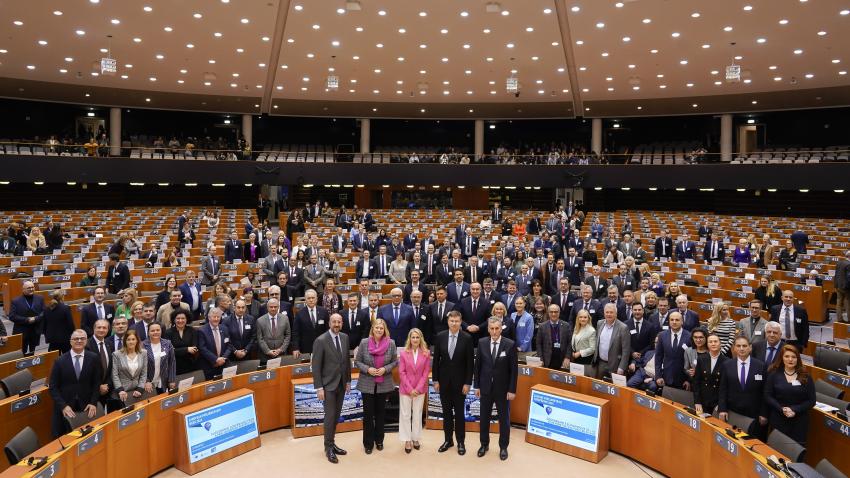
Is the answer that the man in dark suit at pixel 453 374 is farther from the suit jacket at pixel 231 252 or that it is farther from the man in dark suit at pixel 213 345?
the suit jacket at pixel 231 252

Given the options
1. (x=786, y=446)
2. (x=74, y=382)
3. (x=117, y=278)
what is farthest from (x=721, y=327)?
(x=117, y=278)

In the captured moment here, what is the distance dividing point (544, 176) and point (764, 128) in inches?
408

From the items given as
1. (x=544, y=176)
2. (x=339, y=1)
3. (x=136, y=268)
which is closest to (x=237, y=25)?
(x=339, y=1)

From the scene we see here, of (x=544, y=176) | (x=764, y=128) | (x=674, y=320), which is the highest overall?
(x=764, y=128)

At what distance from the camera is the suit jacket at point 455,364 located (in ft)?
22.1

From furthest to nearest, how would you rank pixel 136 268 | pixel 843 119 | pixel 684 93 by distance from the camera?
pixel 843 119 < pixel 684 93 < pixel 136 268

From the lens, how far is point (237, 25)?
51.9 ft

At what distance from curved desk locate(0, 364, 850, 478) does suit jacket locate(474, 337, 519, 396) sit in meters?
0.90

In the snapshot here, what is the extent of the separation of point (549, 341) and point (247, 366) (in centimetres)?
374

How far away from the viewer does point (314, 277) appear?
37.0 feet

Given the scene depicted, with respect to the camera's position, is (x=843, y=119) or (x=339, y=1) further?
(x=843, y=119)

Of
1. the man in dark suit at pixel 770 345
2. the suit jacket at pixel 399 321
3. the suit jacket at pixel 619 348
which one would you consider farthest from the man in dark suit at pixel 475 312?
the man in dark suit at pixel 770 345

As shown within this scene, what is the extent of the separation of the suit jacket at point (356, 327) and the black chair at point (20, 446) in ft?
13.0

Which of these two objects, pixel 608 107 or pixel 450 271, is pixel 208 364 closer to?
pixel 450 271
